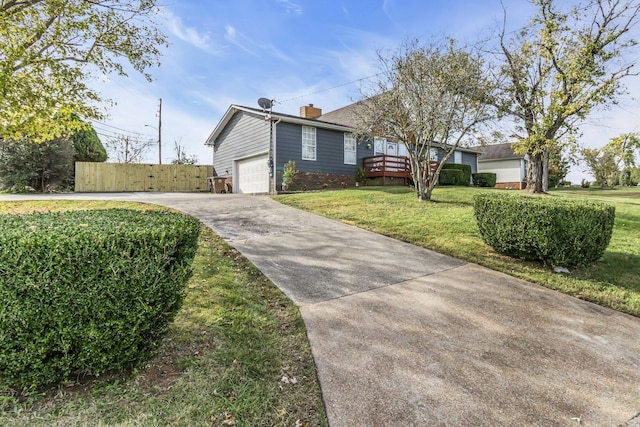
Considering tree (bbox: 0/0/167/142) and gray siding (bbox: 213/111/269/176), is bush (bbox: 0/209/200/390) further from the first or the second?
gray siding (bbox: 213/111/269/176)

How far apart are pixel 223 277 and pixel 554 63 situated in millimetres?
14815

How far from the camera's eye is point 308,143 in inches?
624

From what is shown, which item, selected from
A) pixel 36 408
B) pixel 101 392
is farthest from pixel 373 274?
pixel 36 408

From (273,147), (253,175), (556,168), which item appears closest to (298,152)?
(273,147)

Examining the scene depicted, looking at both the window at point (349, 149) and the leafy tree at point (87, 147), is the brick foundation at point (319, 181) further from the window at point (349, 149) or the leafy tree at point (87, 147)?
the leafy tree at point (87, 147)

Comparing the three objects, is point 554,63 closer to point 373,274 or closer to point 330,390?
point 373,274

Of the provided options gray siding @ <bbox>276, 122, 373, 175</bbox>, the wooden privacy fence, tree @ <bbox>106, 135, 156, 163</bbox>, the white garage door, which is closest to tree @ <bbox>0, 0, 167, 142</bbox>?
gray siding @ <bbox>276, 122, 373, 175</bbox>

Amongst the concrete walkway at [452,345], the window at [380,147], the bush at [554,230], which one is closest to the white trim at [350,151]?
the window at [380,147]

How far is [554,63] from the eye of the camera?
12211 millimetres

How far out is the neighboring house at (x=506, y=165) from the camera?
1090 inches

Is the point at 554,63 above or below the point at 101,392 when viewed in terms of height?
above

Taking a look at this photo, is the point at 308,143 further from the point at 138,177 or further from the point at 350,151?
the point at 138,177

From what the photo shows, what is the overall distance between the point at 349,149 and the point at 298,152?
3.26 metres

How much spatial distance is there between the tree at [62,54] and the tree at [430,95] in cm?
709
